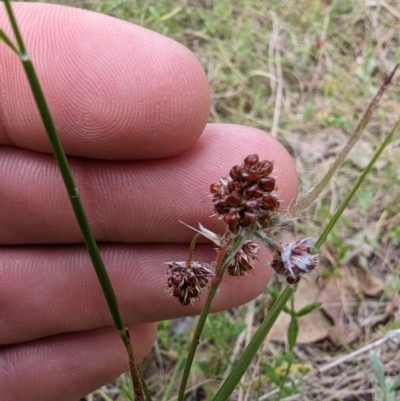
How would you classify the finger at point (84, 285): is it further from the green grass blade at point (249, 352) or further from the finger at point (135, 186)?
the green grass blade at point (249, 352)

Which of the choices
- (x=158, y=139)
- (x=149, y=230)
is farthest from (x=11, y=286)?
(x=158, y=139)

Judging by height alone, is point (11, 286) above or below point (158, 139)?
below

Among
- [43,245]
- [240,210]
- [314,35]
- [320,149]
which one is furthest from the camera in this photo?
[314,35]

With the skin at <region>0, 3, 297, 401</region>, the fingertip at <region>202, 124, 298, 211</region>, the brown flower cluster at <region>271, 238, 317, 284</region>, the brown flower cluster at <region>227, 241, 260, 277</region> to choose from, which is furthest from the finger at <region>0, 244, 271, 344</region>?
the brown flower cluster at <region>271, 238, 317, 284</region>

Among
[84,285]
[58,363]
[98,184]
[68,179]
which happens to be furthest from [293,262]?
[58,363]

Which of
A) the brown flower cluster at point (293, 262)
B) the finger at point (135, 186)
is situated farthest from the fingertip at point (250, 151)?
the brown flower cluster at point (293, 262)

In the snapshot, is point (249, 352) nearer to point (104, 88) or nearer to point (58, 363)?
point (104, 88)

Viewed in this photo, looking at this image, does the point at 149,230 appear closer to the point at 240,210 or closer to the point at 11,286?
the point at 11,286
